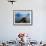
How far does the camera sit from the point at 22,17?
4910 mm

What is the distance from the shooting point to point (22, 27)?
4.92 metres

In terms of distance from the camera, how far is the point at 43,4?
193 inches

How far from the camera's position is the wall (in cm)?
490

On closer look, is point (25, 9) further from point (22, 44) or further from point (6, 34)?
point (22, 44)

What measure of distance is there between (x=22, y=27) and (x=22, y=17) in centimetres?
38

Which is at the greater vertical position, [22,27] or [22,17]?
[22,17]

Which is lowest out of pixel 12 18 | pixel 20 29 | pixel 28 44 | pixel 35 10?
pixel 28 44

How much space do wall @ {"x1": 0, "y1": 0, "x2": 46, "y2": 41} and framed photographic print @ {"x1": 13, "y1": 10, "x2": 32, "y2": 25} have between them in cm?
15

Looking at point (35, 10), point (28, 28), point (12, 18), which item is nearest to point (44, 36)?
point (28, 28)

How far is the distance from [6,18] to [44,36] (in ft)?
5.25

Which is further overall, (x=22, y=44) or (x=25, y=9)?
(x=25, y=9)

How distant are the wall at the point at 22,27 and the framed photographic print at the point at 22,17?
0.15m

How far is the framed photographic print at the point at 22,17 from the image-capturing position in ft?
16.1

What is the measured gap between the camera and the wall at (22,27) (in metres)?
4.90
